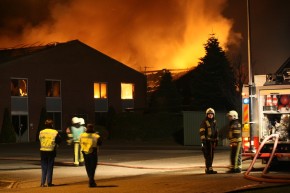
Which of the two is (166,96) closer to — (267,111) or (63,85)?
(63,85)

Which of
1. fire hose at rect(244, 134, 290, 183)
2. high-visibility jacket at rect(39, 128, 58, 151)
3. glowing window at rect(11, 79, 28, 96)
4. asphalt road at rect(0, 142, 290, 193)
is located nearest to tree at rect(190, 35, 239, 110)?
glowing window at rect(11, 79, 28, 96)

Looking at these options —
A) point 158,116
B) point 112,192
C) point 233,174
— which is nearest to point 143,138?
point 158,116

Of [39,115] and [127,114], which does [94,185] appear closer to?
[127,114]

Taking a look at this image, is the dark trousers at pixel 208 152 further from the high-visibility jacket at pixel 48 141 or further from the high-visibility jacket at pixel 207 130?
the high-visibility jacket at pixel 48 141

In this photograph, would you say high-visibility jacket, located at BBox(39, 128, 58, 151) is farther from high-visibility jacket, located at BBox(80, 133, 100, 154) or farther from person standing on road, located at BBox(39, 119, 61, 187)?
high-visibility jacket, located at BBox(80, 133, 100, 154)

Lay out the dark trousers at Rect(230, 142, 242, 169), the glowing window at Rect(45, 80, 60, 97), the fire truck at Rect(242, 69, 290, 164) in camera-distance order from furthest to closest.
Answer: the glowing window at Rect(45, 80, 60, 97) < the dark trousers at Rect(230, 142, 242, 169) < the fire truck at Rect(242, 69, 290, 164)

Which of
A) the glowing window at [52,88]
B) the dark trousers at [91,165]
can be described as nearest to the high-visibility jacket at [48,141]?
the dark trousers at [91,165]

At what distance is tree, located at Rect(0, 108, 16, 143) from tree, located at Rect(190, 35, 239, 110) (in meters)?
15.6

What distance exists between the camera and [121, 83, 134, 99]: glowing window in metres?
55.7

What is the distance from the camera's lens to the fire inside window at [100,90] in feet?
174

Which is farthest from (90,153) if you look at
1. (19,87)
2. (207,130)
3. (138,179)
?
(19,87)

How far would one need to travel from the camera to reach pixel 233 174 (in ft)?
51.3

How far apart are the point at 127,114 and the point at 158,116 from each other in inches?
91.7

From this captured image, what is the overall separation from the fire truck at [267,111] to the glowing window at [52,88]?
34.1 m
